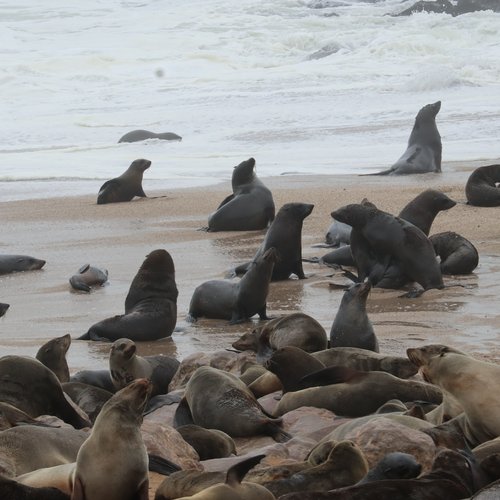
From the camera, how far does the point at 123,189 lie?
12945mm

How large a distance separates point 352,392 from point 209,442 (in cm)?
67

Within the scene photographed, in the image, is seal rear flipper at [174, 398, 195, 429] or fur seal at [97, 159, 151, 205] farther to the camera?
fur seal at [97, 159, 151, 205]

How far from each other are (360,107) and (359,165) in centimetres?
856

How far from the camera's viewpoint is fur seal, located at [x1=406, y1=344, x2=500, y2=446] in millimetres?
3566

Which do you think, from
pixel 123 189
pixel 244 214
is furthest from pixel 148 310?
pixel 123 189

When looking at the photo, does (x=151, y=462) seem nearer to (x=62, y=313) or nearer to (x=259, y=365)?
(x=259, y=365)

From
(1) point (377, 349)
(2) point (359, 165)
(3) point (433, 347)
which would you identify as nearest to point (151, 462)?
(3) point (433, 347)

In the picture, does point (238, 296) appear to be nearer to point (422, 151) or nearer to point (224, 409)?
point (224, 409)

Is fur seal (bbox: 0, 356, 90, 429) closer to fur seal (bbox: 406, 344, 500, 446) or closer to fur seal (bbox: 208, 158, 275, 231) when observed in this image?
fur seal (bbox: 406, 344, 500, 446)

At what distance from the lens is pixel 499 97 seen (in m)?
24.5

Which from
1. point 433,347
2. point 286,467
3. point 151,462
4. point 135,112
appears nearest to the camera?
point 286,467

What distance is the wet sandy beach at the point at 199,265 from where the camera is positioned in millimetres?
6457

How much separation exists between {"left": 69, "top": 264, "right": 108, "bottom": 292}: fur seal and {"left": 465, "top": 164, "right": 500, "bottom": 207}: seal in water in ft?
14.1

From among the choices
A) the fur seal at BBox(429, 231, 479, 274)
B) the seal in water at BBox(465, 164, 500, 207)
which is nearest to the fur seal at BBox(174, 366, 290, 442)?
the fur seal at BBox(429, 231, 479, 274)
